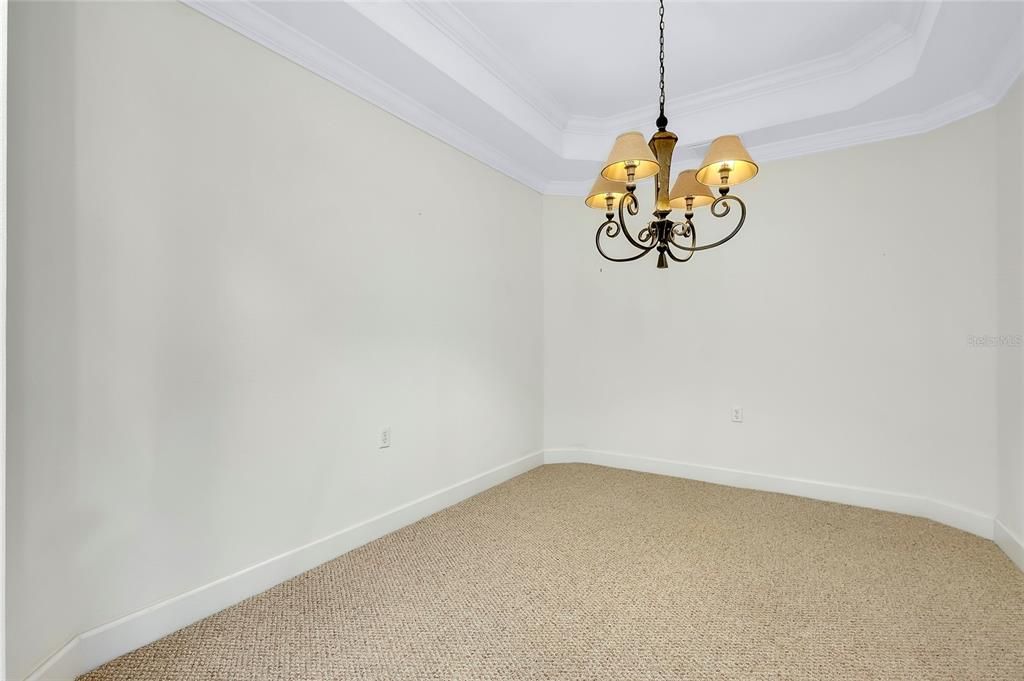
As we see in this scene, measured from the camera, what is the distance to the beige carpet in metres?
1.69

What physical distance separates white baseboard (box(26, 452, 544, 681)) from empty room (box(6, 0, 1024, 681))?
0.04ft

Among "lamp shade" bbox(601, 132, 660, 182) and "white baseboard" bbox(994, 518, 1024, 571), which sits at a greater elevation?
"lamp shade" bbox(601, 132, 660, 182)

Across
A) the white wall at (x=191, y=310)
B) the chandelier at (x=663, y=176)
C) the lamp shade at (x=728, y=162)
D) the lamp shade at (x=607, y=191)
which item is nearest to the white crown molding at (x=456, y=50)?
the white wall at (x=191, y=310)

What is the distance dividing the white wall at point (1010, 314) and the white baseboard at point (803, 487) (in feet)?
0.64

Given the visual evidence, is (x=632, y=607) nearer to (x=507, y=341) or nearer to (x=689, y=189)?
(x=689, y=189)

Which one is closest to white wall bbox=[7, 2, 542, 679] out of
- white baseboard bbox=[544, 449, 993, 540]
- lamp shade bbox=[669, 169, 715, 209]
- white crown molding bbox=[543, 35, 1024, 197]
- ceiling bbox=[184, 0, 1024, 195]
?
ceiling bbox=[184, 0, 1024, 195]

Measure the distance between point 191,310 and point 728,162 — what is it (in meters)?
2.11

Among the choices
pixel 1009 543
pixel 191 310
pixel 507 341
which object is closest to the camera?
pixel 191 310

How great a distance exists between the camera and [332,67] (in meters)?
2.41

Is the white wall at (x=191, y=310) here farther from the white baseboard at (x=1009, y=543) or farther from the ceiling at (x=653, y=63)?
the white baseboard at (x=1009, y=543)

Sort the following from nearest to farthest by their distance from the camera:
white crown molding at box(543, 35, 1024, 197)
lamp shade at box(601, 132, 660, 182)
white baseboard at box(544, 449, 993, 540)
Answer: lamp shade at box(601, 132, 660, 182), white crown molding at box(543, 35, 1024, 197), white baseboard at box(544, 449, 993, 540)

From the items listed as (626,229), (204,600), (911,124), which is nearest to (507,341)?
(626,229)

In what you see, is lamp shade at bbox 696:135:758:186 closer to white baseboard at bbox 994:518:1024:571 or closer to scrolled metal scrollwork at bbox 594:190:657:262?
scrolled metal scrollwork at bbox 594:190:657:262

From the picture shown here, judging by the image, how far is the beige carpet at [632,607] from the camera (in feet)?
5.54
